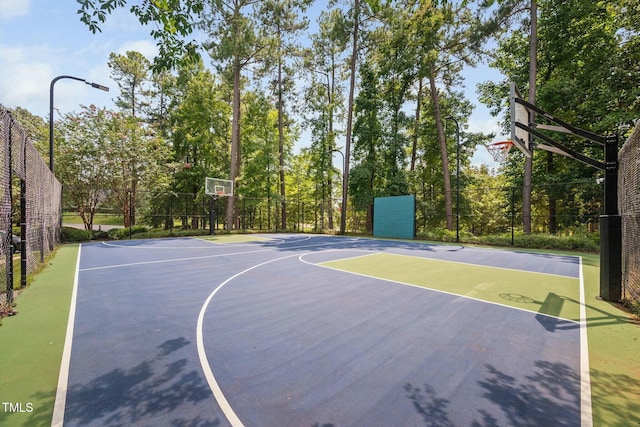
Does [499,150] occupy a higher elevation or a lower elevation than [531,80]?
lower

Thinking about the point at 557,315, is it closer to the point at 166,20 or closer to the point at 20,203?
the point at 166,20

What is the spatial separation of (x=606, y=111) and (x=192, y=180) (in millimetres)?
26544

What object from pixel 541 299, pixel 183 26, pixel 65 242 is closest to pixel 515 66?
pixel 541 299

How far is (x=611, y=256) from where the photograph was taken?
4938 mm

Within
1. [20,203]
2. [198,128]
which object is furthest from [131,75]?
[20,203]

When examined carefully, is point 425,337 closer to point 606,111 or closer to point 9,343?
point 9,343

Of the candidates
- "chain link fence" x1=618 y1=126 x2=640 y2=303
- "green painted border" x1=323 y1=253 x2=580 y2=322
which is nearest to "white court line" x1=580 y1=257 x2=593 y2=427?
"green painted border" x1=323 y1=253 x2=580 y2=322

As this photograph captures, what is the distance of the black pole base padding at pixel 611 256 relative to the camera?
4.90m

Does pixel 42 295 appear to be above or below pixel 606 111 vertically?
below

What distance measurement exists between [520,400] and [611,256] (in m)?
4.34

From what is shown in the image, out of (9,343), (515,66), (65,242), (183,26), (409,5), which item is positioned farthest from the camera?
(409,5)

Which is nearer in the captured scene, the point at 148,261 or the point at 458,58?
the point at 148,261

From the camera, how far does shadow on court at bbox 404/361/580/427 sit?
2.15m

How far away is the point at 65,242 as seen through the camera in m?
13.3
